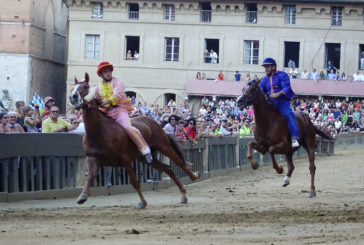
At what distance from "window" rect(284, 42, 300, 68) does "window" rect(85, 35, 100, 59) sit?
13298mm

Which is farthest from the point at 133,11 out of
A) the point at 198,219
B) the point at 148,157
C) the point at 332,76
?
the point at 198,219

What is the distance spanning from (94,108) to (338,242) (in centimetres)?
618

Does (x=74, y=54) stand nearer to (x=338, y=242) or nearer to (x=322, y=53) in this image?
(x=322, y=53)

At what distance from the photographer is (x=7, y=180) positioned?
15.1m

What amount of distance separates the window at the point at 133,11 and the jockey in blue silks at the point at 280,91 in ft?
135

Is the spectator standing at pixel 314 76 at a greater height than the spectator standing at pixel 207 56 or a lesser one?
lesser

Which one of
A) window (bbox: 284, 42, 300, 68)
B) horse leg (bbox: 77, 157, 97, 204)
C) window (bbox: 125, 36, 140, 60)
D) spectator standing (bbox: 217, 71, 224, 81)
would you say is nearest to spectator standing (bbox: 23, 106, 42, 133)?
horse leg (bbox: 77, 157, 97, 204)

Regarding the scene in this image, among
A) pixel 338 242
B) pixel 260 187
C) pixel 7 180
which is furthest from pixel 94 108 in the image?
pixel 260 187

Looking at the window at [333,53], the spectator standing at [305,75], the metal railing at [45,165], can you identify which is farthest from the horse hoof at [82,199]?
the window at [333,53]

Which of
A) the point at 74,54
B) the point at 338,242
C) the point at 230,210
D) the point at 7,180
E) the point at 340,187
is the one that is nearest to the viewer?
the point at 338,242

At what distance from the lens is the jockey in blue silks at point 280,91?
1764cm

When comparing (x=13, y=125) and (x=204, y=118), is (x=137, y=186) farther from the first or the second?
(x=204, y=118)

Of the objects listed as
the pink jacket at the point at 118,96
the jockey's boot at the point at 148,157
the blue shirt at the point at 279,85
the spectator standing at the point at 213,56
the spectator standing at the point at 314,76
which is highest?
the spectator standing at the point at 213,56

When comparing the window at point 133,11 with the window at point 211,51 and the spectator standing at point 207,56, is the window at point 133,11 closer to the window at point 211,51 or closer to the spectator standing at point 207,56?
the window at point 211,51
